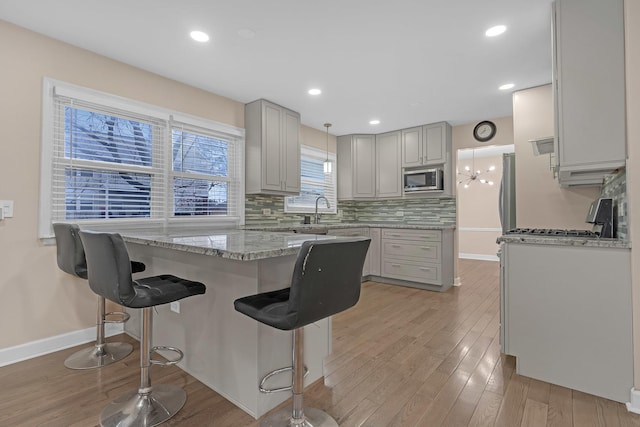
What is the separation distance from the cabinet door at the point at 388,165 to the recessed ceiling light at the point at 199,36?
335cm

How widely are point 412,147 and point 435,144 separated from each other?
365 millimetres

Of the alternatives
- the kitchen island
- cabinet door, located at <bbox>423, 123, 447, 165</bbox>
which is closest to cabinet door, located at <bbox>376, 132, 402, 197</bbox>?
cabinet door, located at <bbox>423, 123, 447, 165</bbox>

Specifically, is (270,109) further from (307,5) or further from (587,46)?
(587,46)

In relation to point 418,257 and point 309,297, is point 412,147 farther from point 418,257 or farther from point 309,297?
point 309,297

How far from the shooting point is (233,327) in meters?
1.74

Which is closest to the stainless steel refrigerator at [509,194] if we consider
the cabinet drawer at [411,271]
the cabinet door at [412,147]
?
the cabinet drawer at [411,271]

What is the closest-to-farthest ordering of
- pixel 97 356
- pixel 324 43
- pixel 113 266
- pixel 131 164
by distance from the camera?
pixel 113 266, pixel 97 356, pixel 324 43, pixel 131 164

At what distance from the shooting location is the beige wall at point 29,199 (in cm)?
224

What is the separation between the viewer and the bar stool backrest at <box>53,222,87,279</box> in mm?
2100

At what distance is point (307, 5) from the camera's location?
2094mm

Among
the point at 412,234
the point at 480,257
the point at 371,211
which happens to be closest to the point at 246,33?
the point at 412,234

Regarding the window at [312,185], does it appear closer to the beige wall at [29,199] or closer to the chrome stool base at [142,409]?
the beige wall at [29,199]

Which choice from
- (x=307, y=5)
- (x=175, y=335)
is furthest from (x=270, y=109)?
(x=175, y=335)

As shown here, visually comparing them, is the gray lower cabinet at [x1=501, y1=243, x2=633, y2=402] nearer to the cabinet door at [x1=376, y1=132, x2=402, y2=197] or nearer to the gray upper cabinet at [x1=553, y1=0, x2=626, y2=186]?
the gray upper cabinet at [x1=553, y1=0, x2=626, y2=186]
